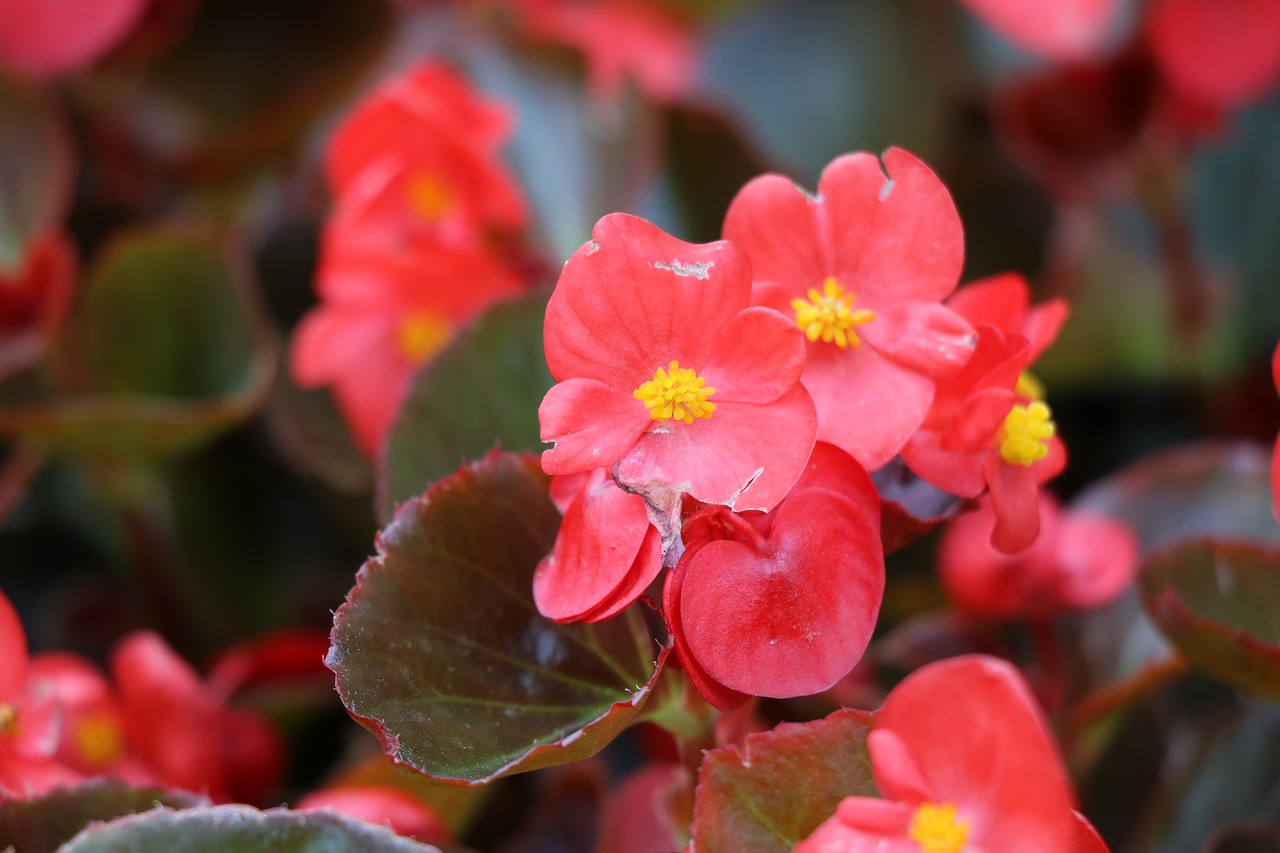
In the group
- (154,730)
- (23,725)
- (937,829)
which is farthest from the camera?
(154,730)

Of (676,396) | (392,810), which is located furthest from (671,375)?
(392,810)

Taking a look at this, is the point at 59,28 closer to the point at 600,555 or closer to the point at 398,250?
the point at 398,250

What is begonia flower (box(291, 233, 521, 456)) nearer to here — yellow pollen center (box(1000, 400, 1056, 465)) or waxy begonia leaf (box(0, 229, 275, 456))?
waxy begonia leaf (box(0, 229, 275, 456))

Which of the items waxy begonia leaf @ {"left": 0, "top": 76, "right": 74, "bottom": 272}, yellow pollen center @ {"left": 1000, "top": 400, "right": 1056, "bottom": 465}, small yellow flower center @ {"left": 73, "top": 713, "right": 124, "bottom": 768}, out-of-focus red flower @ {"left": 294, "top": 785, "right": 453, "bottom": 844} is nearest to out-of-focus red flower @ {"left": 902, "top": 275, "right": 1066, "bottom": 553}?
yellow pollen center @ {"left": 1000, "top": 400, "right": 1056, "bottom": 465}

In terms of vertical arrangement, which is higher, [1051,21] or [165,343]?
[1051,21]

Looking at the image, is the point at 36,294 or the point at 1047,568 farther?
the point at 36,294

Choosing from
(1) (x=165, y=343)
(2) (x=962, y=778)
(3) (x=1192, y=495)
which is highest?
(2) (x=962, y=778)
